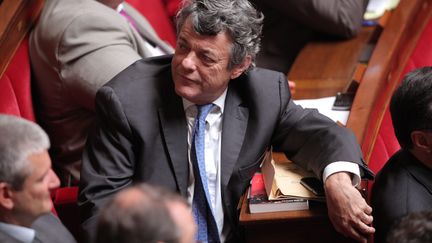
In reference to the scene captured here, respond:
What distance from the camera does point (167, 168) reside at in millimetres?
1847

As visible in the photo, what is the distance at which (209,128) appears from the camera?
188cm

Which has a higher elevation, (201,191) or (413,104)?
(413,104)

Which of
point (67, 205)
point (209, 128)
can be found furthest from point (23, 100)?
point (209, 128)

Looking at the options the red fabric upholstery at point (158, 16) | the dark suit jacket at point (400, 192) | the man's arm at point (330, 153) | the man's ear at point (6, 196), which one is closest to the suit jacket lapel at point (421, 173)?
the dark suit jacket at point (400, 192)

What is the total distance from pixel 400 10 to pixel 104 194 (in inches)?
57.8

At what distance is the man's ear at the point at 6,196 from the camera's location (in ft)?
4.47

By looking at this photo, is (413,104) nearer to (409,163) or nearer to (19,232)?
(409,163)

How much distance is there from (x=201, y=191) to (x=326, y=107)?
65cm

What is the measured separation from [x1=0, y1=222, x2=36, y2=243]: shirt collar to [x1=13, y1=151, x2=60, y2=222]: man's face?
2 cm

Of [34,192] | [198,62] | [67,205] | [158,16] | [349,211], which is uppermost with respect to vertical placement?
[198,62]

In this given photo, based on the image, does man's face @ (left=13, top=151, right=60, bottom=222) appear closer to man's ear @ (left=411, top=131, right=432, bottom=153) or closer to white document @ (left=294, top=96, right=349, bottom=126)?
man's ear @ (left=411, top=131, right=432, bottom=153)

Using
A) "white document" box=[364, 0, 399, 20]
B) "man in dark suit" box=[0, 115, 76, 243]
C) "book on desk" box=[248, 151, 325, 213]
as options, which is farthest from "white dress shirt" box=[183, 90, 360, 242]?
"white document" box=[364, 0, 399, 20]

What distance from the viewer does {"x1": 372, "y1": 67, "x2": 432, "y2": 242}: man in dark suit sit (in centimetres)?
168

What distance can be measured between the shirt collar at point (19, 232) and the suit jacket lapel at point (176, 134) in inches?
19.4
